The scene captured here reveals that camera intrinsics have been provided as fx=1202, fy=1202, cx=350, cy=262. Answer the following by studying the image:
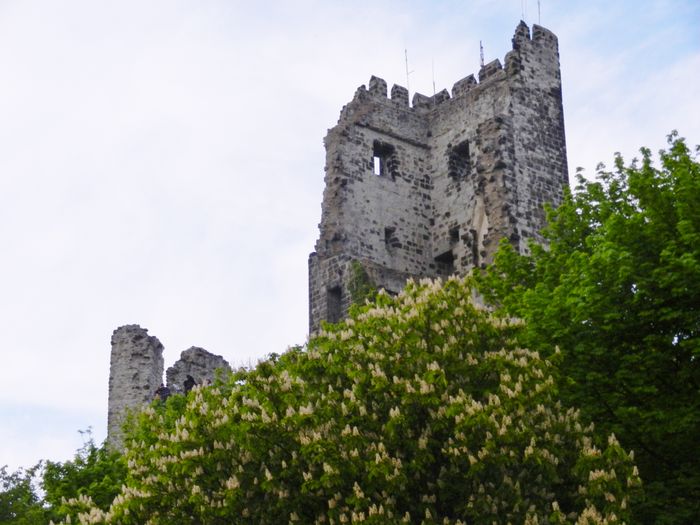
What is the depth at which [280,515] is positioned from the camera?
16828 millimetres

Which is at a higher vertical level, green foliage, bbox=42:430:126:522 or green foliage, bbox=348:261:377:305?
green foliage, bbox=348:261:377:305

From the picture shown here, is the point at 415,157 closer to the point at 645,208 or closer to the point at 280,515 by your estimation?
the point at 645,208

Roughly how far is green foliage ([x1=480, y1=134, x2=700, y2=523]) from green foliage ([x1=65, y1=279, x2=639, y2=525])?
1701 mm

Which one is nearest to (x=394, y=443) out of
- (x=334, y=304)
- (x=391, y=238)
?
(x=334, y=304)

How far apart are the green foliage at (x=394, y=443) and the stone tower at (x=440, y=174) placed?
14.7 meters

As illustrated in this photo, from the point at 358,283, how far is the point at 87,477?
10176mm

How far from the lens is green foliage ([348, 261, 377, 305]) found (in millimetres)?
32562

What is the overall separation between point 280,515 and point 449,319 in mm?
4064

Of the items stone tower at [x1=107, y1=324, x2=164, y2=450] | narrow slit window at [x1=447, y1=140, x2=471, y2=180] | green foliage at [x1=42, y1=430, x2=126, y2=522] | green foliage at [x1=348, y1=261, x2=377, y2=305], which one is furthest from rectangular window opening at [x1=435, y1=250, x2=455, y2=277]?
green foliage at [x1=42, y1=430, x2=126, y2=522]

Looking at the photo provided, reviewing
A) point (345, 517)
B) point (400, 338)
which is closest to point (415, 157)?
point (400, 338)

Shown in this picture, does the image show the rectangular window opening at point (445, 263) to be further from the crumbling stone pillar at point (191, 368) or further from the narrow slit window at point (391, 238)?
the crumbling stone pillar at point (191, 368)

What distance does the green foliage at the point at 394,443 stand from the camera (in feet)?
52.7

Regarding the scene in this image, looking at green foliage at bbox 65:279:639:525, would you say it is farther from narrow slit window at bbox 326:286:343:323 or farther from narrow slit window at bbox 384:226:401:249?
narrow slit window at bbox 384:226:401:249

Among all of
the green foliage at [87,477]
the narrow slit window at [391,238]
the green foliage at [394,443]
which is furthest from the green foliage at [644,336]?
the narrow slit window at [391,238]
